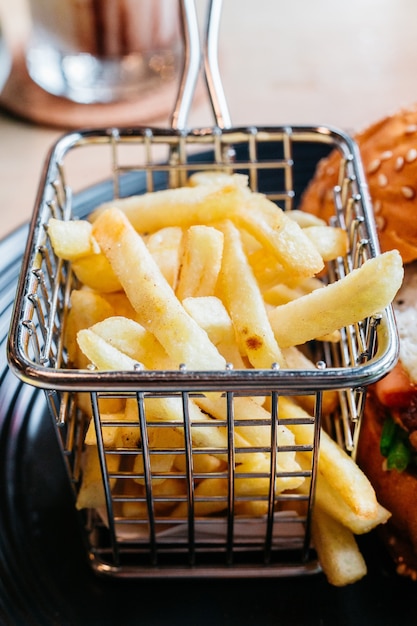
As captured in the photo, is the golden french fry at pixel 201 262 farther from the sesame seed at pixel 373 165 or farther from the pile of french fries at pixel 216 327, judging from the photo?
the sesame seed at pixel 373 165

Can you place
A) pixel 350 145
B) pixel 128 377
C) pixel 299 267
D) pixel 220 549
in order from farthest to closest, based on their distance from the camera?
pixel 350 145 → pixel 220 549 → pixel 299 267 → pixel 128 377

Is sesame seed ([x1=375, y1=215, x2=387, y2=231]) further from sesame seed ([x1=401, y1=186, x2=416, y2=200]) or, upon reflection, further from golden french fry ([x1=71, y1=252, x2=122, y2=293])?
golden french fry ([x1=71, y1=252, x2=122, y2=293])

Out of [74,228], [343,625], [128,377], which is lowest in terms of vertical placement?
[343,625]

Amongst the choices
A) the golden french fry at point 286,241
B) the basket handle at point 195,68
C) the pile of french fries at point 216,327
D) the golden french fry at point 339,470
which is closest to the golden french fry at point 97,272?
the pile of french fries at point 216,327

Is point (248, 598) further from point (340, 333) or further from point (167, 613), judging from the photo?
point (340, 333)

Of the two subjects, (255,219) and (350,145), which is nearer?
(255,219)

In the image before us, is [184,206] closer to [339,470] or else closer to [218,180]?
[218,180]

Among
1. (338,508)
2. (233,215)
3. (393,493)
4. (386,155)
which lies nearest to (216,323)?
(233,215)

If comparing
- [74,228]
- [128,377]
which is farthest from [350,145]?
[128,377]
